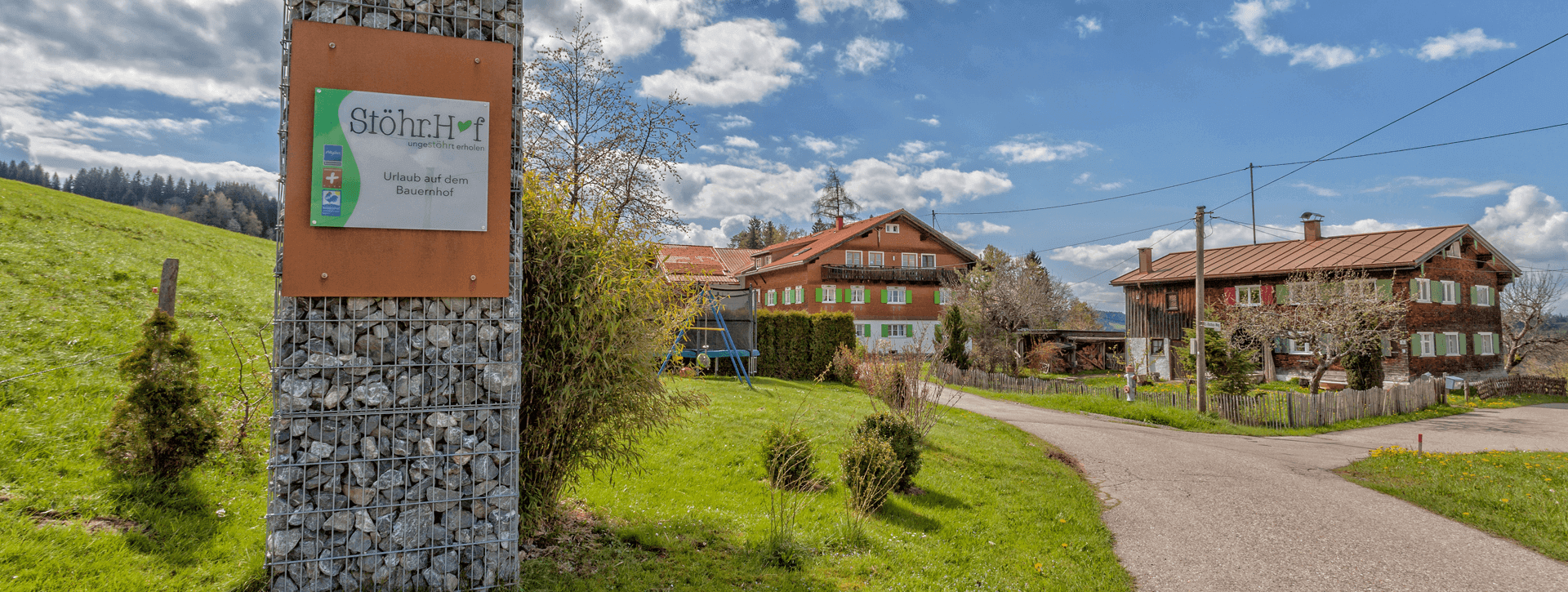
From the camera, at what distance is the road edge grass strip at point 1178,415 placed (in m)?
16.0

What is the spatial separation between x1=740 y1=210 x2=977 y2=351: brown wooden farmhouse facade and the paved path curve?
86.4 feet

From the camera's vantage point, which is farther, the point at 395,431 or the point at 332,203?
the point at 395,431

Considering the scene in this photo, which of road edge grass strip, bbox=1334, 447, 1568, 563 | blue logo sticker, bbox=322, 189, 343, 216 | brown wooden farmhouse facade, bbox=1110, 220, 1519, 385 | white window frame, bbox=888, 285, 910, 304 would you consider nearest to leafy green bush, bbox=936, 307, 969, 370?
brown wooden farmhouse facade, bbox=1110, 220, 1519, 385

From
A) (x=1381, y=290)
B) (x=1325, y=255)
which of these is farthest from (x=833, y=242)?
(x=1381, y=290)

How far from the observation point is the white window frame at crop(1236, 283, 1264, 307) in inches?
1126

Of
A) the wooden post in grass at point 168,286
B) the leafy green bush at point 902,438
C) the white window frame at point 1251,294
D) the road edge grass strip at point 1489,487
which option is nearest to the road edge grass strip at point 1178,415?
the road edge grass strip at point 1489,487

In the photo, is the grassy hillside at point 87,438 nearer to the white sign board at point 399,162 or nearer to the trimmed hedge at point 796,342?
the white sign board at point 399,162

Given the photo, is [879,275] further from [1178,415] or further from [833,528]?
[833,528]

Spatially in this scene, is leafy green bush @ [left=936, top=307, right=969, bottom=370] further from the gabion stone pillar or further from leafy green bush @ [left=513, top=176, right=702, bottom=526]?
the gabion stone pillar

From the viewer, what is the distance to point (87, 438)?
5441 millimetres

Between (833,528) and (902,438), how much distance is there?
1886mm

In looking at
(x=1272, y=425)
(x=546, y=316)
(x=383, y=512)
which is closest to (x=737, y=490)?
(x=546, y=316)

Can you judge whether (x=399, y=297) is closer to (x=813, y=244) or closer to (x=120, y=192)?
(x=813, y=244)

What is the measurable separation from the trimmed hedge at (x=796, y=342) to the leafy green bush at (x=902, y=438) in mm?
15551
